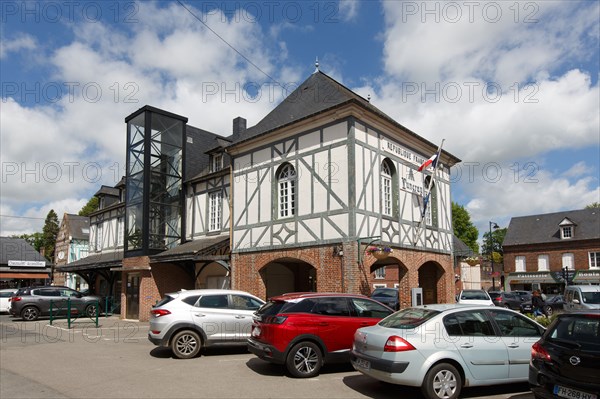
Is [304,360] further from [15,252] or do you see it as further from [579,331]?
[15,252]

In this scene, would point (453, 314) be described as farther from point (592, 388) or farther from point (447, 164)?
point (447, 164)

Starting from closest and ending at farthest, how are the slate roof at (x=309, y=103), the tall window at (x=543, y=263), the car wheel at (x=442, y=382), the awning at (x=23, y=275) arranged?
the car wheel at (x=442, y=382), the slate roof at (x=309, y=103), the awning at (x=23, y=275), the tall window at (x=543, y=263)

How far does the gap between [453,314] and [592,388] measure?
2064mm

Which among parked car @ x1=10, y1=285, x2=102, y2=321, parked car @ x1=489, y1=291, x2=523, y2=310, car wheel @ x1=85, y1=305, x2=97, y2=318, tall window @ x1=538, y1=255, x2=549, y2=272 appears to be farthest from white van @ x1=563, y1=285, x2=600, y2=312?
tall window @ x1=538, y1=255, x2=549, y2=272

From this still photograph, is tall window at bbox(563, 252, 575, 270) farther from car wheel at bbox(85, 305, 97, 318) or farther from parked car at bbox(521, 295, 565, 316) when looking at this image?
car wheel at bbox(85, 305, 97, 318)

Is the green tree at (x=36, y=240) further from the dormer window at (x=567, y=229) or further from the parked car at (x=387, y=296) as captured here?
the dormer window at (x=567, y=229)

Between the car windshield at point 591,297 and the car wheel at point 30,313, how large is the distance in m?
22.6

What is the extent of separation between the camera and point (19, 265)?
4153 centimetres

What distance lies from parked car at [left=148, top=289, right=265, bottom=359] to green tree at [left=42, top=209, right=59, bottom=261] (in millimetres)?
60598

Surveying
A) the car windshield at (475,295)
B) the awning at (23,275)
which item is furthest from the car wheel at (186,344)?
the awning at (23,275)

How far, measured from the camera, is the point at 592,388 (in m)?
5.26

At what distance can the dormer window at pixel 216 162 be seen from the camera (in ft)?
72.7

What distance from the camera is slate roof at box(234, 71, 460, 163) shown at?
52.3 ft

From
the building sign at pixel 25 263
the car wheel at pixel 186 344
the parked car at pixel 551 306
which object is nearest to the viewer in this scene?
the car wheel at pixel 186 344
